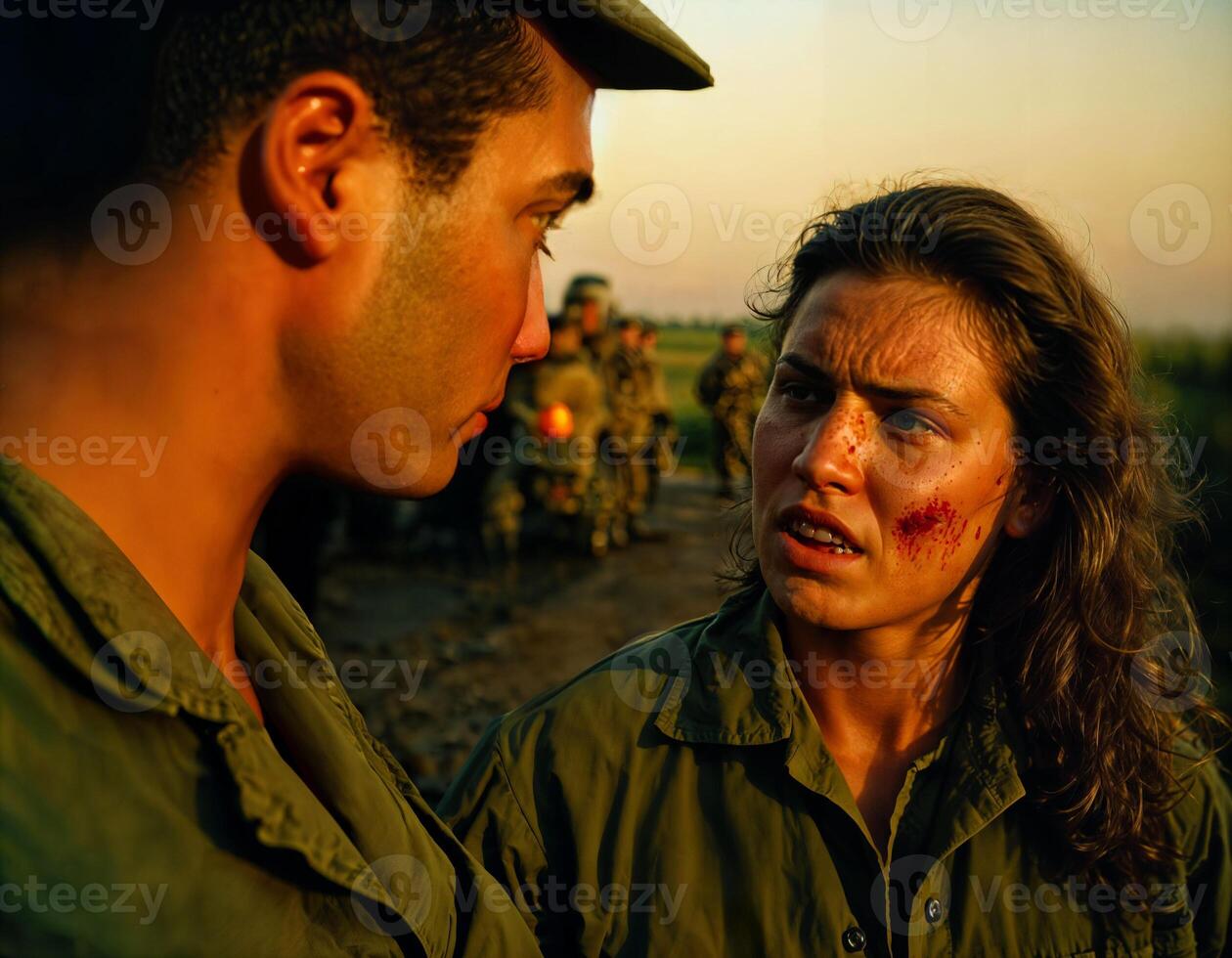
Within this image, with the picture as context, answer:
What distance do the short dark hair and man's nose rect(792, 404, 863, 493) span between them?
138cm

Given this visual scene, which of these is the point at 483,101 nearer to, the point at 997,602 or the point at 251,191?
the point at 251,191

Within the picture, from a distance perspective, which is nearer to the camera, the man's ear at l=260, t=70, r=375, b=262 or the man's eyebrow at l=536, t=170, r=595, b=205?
the man's ear at l=260, t=70, r=375, b=262

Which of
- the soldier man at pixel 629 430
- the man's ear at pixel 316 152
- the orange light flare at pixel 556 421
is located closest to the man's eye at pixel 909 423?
the man's ear at pixel 316 152

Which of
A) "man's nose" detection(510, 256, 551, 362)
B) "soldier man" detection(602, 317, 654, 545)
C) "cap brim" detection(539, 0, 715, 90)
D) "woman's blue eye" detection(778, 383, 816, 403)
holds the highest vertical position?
"cap brim" detection(539, 0, 715, 90)

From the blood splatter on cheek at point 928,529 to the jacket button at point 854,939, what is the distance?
84 cm

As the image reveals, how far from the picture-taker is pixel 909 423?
2.55 m

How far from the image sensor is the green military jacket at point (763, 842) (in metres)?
2.36

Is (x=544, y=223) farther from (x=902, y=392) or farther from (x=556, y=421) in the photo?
(x=556, y=421)

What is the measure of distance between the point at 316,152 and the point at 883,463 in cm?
153

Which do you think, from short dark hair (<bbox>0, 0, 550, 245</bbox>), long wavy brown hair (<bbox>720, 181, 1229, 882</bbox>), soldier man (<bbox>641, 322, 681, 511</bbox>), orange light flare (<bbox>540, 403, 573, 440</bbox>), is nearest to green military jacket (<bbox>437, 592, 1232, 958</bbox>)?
long wavy brown hair (<bbox>720, 181, 1229, 882</bbox>)

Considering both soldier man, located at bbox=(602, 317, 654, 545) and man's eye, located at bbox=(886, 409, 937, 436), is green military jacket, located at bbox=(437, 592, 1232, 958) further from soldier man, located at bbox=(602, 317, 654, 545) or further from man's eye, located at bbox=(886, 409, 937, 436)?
soldier man, located at bbox=(602, 317, 654, 545)

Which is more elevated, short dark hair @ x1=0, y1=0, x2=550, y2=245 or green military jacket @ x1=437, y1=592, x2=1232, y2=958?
short dark hair @ x1=0, y1=0, x2=550, y2=245

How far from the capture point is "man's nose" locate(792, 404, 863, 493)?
2.50m

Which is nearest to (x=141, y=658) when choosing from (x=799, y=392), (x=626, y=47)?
(x=626, y=47)
